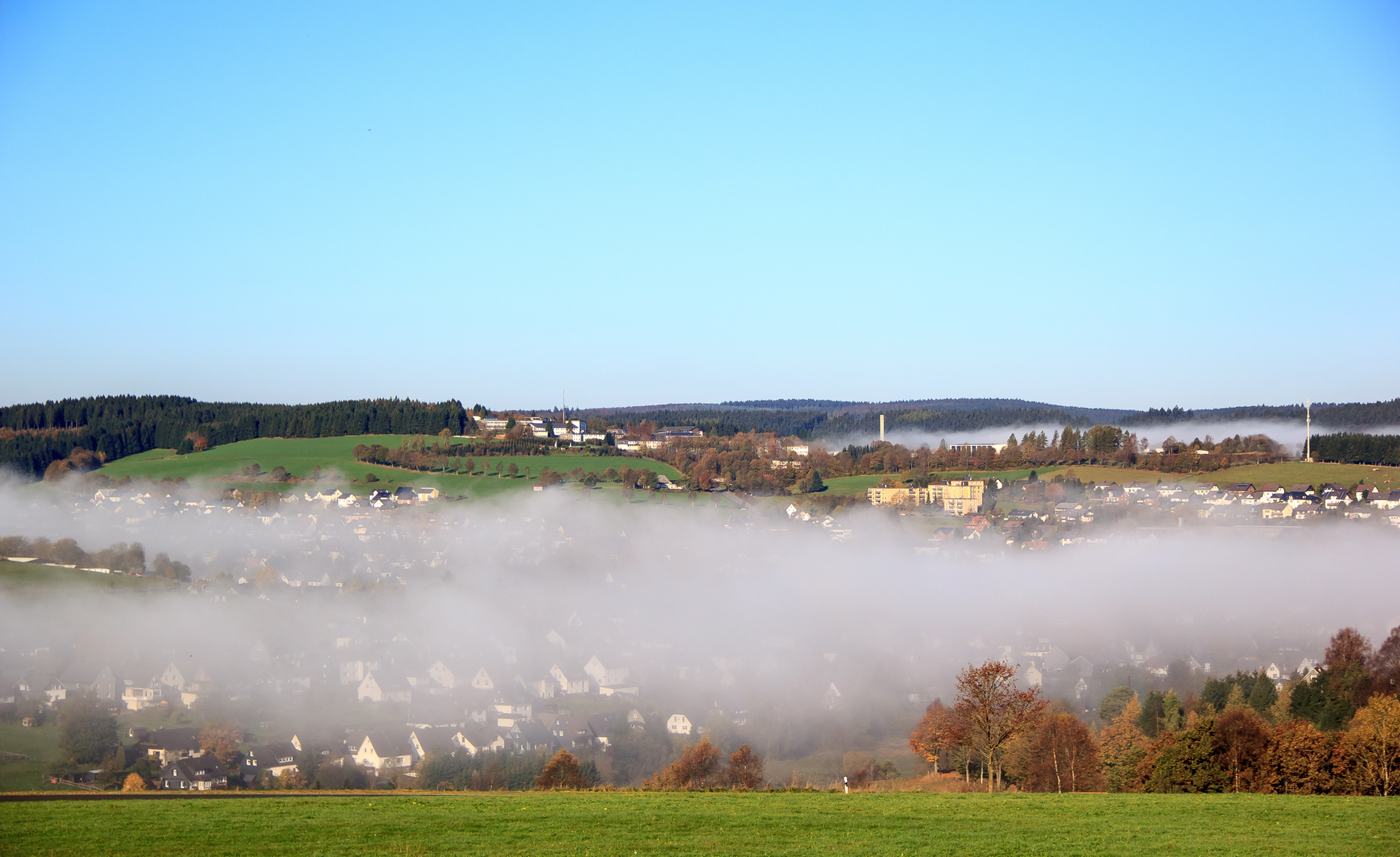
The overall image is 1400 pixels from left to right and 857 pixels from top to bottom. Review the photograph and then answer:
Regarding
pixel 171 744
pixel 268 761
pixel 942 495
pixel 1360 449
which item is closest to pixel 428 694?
pixel 268 761

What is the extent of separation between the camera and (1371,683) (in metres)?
46.6

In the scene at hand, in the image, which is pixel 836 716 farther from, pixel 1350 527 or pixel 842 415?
pixel 842 415

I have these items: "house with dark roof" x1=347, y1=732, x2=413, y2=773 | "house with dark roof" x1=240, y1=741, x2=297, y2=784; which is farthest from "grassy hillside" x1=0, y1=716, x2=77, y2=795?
"house with dark roof" x1=347, y1=732, x2=413, y2=773

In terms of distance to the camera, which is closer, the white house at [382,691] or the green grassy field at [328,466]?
the white house at [382,691]

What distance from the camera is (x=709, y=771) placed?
41.5 meters

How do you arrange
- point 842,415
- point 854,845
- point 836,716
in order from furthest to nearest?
1. point 842,415
2. point 836,716
3. point 854,845

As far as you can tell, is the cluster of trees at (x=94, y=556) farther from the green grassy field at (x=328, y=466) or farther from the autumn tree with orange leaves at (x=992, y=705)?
the autumn tree with orange leaves at (x=992, y=705)

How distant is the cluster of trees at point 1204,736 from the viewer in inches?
1163

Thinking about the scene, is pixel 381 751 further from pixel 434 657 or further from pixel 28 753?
pixel 434 657

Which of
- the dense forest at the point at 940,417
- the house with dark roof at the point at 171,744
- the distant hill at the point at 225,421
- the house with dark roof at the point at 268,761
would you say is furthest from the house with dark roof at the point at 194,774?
the dense forest at the point at 940,417

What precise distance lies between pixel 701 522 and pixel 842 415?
3917 inches

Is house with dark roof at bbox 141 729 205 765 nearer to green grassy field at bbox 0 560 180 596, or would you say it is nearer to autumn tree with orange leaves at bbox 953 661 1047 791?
green grassy field at bbox 0 560 180 596

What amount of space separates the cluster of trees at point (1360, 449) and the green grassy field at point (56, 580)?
371 ft

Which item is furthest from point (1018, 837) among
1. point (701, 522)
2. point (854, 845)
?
point (701, 522)
